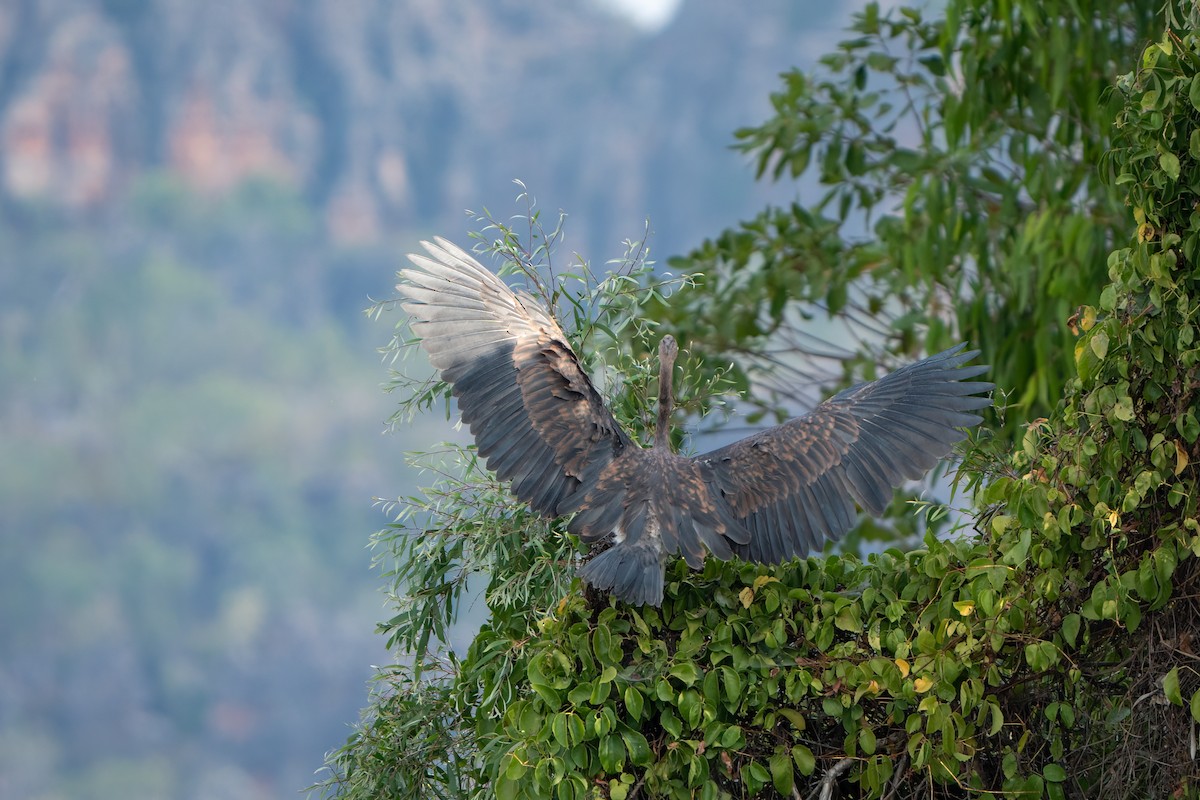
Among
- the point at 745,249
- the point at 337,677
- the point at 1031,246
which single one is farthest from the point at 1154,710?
the point at 337,677

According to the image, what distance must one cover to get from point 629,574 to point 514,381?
25.4 inches

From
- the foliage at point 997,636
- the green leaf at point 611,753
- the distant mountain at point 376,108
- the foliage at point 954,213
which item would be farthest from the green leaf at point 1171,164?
the distant mountain at point 376,108

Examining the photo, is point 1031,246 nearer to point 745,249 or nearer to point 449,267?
point 745,249

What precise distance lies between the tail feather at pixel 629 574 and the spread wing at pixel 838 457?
37 cm

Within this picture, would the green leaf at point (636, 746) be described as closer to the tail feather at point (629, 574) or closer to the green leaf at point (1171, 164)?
the tail feather at point (629, 574)

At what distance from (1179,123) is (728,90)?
3670 cm

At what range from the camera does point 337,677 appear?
2927cm

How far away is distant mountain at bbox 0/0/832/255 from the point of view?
37.4 meters

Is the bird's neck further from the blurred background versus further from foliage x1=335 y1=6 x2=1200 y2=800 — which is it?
the blurred background

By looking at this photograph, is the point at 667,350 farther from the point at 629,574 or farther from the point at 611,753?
the point at 611,753

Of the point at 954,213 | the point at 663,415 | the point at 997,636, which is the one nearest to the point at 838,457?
the point at 663,415

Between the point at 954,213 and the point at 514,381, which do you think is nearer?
the point at 514,381

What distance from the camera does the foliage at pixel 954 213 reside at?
6.32 metres

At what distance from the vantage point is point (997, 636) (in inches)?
113
